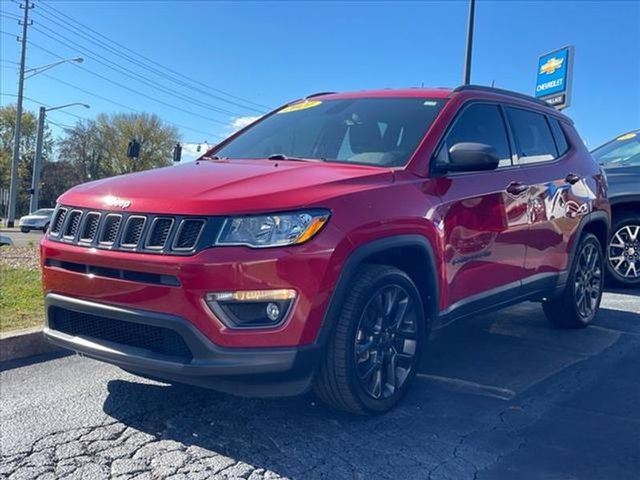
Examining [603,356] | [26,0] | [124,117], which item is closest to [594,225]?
[603,356]

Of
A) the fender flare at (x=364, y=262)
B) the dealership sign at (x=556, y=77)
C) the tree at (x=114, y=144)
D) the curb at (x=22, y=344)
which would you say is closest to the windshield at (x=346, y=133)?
the fender flare at (x=364, y=262)

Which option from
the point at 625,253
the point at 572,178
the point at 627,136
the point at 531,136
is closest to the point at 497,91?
the point at 531,136

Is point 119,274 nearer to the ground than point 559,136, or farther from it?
nearer to the ground

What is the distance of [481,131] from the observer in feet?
14.6

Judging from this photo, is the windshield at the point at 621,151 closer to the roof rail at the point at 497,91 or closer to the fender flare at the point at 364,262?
the roof rail at the point at 497,91

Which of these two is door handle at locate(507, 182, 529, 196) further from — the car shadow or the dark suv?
the dark suv

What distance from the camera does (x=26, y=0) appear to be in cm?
3903

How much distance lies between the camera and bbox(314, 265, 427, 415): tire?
10.3 ft

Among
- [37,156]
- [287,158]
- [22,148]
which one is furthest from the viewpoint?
[22,148]

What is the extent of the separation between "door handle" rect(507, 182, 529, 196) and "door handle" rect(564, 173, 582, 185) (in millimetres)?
864

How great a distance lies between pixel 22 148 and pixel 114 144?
28.5ft

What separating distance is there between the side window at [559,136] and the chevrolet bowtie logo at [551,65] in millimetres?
12782

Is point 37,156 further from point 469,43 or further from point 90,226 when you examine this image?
point 90,226

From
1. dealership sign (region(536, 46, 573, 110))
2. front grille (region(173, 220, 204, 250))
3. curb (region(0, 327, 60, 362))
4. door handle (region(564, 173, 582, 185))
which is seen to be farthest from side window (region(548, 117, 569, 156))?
dealership sign (region(536, 46, 573, 110))
